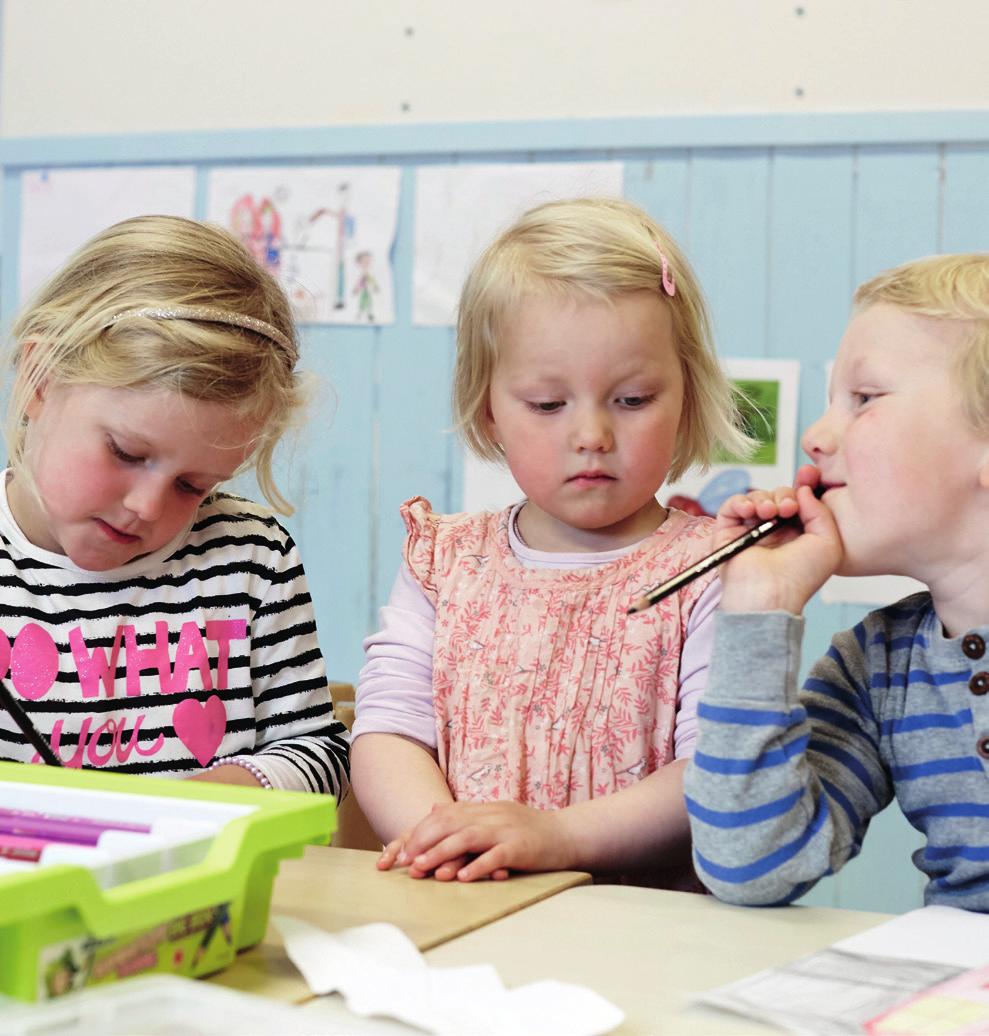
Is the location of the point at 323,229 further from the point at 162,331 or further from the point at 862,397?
the point at 862,397

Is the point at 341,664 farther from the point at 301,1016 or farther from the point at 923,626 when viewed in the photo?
the point at 301,1016

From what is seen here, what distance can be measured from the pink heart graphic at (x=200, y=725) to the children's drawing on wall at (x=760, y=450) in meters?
1.07

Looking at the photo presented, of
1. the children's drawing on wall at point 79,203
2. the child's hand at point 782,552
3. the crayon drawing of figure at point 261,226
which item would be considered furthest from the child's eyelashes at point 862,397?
the children's drawing on wall at point 79,203

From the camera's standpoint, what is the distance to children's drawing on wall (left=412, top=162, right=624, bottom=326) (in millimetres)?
2318

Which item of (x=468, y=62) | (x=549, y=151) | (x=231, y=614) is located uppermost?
(x=468, y=62)

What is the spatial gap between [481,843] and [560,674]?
296 mm

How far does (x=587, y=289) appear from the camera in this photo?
4.06 ft

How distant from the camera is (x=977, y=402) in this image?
977mm

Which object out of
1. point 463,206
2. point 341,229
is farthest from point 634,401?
point 341,229

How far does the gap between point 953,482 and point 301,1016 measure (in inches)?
23.8

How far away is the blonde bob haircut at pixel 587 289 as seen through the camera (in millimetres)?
1251

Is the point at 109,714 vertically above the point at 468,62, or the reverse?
the point at 468,62

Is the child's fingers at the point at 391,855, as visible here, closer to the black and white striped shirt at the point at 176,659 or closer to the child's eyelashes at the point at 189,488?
the black and white striped shirt at the point at 176,659

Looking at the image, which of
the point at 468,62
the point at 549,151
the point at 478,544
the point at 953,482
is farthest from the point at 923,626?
the point at 468,62
